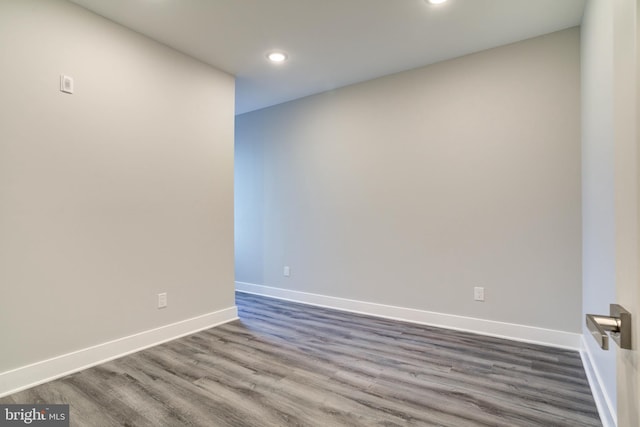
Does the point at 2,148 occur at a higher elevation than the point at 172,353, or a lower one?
higher

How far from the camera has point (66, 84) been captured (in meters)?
2.20

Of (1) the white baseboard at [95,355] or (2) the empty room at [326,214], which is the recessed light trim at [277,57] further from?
(1) the white baseboard at [95,355]

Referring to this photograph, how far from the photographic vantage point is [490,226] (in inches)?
113

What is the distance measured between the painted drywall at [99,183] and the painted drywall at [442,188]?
109 centimetres

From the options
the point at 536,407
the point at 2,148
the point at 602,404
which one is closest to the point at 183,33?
the point at 2,148

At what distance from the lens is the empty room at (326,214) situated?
1916 mm

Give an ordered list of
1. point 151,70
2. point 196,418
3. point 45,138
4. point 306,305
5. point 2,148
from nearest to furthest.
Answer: point 196,418
point 2,148
point 45,138
point 151,70
point 306,305

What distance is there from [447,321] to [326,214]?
169 centimetres

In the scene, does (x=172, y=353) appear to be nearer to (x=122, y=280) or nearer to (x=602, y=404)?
(x=122, y=280)

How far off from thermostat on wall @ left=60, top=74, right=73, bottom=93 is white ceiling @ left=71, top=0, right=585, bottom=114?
534mm

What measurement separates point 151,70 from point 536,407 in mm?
3573

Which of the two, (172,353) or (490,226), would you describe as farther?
(490,226)

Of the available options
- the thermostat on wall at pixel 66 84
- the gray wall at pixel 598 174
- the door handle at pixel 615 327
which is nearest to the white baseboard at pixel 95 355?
the thermostat on wall at pixel 66 84

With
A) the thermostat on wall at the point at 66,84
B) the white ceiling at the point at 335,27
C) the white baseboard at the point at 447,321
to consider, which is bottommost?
the white baseboard at the point at 447,321
